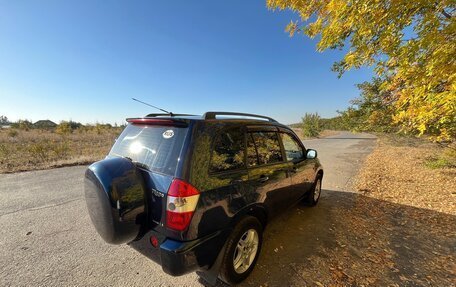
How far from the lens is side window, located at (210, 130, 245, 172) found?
2.17 metres

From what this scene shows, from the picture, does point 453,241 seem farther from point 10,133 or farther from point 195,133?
point 10,133

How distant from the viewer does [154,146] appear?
226 centimetres

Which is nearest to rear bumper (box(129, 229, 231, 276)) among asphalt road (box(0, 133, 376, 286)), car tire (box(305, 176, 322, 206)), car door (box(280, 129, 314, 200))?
asphalt road (box(0, 133, 376, 286))

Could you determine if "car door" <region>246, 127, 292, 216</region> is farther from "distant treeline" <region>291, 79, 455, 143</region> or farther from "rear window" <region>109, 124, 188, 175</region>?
"distant treeline" <region>291, 79, 455, 143</region>

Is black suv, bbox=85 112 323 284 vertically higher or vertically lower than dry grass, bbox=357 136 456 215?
higher

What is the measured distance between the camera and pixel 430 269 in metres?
2.73

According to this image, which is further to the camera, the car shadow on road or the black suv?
the car shadow on road

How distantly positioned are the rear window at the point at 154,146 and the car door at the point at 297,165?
1.84 metres

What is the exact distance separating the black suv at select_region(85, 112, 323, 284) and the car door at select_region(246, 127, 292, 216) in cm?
2

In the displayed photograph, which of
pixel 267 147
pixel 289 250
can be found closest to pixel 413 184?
pixel 289 250

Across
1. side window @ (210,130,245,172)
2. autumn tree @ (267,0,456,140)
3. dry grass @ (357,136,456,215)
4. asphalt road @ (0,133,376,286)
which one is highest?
autumn tree @ (267,0,456,140)

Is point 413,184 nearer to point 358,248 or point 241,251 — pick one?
point 358,248

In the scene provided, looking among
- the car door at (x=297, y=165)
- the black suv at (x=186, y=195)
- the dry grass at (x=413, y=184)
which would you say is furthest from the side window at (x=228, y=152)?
the dry grass at (x=413, y=184)

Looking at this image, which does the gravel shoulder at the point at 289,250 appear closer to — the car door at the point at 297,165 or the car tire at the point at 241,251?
the car tire at the point at 241,251
